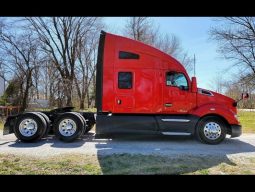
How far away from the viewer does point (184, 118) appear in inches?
358

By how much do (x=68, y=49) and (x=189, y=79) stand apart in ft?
97.1

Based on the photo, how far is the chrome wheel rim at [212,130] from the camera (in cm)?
892

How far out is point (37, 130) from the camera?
8.84 m

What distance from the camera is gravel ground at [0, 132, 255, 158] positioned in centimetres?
740

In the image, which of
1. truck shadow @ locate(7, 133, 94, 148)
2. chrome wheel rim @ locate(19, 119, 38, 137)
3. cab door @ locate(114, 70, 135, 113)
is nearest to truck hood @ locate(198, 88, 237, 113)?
cab door @ locate(114, 70, 135, 113)

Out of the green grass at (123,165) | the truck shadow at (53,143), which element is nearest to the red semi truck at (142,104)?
the truck shadow at (53,143)

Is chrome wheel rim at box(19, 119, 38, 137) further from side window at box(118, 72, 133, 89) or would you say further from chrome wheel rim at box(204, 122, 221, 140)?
chrome wheel rim at box(204, 122, 221, 140)

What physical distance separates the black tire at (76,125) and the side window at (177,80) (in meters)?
2.93

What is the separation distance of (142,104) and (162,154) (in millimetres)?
2438
